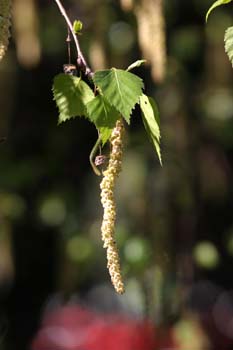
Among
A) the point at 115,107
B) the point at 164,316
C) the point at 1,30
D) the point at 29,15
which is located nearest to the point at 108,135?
the point at 115,107

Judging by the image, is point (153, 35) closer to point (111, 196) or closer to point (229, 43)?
point (229, 43)

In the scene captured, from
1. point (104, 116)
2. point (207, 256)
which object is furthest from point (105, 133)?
point (207, 256)

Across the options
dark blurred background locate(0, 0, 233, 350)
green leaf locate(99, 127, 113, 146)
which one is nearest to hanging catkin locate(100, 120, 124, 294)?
green leaf locate(99, 127, 113, 146)

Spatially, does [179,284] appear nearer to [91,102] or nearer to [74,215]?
[74,215]

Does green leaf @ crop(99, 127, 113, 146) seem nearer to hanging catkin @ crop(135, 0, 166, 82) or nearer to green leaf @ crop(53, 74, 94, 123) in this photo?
green leaf @ crop(53, 74, 94, 123)

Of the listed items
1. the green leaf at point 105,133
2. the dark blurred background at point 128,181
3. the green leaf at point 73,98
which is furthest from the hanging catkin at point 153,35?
the dark blurred background at point 128,181

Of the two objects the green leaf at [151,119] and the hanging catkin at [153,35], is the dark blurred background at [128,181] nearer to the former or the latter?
the hanging catkin at [153,35]
